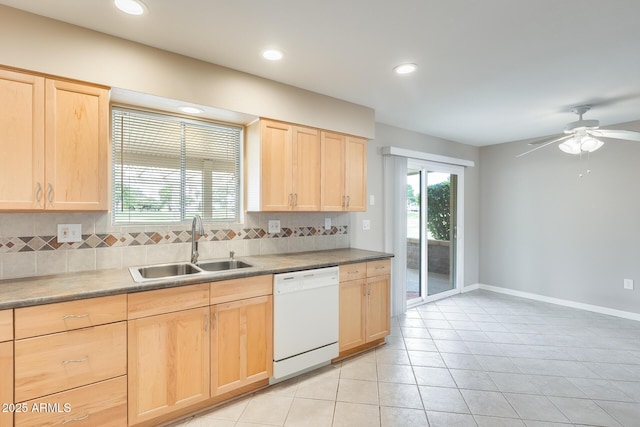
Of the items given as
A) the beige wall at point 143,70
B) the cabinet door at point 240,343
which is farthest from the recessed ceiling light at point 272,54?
the cabinet door at point 240,343

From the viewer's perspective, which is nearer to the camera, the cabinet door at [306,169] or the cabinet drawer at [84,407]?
the cabinet drawer at [84,407]

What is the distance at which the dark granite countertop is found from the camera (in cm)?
159

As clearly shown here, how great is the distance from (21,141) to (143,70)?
840 mm

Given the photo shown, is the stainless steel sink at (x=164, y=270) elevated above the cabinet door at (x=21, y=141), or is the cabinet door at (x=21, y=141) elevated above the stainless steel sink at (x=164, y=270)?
the cabinet door at (x=21, y=141)

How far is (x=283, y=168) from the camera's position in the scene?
2.81 meters

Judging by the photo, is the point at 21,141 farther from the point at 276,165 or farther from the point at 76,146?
the point at 276,165

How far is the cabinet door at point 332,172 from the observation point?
308 cm

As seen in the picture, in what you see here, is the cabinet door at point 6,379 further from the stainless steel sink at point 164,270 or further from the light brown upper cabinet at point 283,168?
the light brown upper cabinet at point 283,168

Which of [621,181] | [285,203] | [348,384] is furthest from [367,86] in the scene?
[621,181]

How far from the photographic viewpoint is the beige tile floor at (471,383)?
2.07 metres

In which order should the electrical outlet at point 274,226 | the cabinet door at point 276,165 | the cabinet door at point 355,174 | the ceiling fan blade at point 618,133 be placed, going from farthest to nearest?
the cabinet door at point 355,174, the electrical outlet at point 274,226, the ceiling fan blade at point 618,133, the cabinet door at point 276,165

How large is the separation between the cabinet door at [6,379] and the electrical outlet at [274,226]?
6.29 feet

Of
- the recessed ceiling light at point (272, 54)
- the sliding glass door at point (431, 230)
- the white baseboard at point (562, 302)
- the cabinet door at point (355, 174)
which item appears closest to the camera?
the recessed ceiling light at point (272, 54)

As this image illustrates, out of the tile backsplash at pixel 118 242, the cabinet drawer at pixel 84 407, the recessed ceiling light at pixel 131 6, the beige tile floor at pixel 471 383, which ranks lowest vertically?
the beige tile floor at pixel 471 383
